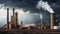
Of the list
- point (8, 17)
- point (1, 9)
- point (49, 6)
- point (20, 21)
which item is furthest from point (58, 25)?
point (1, 9)

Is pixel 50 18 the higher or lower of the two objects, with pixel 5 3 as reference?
lower

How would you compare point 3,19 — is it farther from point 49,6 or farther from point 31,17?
point 49,6

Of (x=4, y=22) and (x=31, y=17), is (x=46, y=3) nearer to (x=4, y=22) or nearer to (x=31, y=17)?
(x=31, y=17)

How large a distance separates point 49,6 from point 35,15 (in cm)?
89

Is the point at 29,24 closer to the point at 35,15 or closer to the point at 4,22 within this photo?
the point at 35,15

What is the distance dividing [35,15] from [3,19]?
1.57 meters

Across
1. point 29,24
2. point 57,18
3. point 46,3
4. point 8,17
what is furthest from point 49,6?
point 8,17

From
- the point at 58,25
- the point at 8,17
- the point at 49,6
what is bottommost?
the point at 58,25

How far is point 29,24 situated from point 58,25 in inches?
57.4

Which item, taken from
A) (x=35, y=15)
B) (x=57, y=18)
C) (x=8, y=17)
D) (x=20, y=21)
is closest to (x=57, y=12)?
(x=57, y=18)

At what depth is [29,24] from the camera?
6.78 m

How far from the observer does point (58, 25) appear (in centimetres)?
690

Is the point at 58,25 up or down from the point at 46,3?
down

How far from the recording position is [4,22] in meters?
6.74
